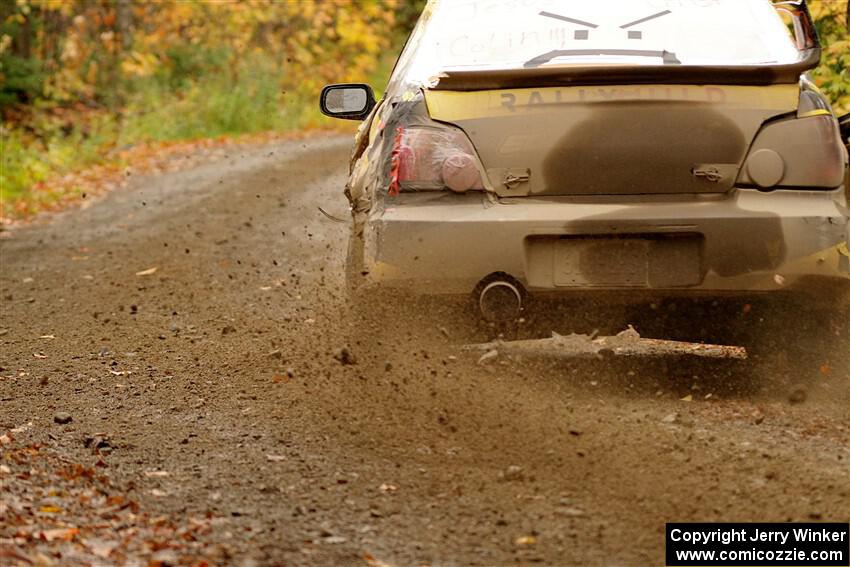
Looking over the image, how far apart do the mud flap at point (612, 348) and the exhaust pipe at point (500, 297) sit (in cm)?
76

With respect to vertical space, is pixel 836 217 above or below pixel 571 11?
below

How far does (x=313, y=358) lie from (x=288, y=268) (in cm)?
391

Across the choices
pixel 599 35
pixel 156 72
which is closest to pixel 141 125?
pixel 156 72

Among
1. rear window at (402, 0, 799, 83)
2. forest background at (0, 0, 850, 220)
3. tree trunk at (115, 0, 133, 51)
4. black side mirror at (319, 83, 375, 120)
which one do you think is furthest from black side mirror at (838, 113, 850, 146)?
tree trunk at (115, 0, 133, 51)

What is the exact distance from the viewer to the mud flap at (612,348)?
6197 millimetres

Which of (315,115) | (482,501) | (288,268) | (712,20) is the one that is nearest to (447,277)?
(482,501)

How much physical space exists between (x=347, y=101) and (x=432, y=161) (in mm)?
1321

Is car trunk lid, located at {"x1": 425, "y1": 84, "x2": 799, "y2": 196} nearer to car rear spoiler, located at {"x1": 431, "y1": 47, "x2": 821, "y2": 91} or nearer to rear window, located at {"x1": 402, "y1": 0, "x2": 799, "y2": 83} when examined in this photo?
car rear spoiler, located at {"x1": 431, "y1": 47, "x2": 821, "y2": 91}

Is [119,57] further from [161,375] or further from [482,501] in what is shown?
[482,501]

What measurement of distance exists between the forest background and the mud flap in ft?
32.1

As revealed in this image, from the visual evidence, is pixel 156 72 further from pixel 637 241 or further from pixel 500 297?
pixel 637 241

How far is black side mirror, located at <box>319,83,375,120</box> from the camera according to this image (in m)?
6.26

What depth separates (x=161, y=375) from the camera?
20.8 feet

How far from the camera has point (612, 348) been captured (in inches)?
261
